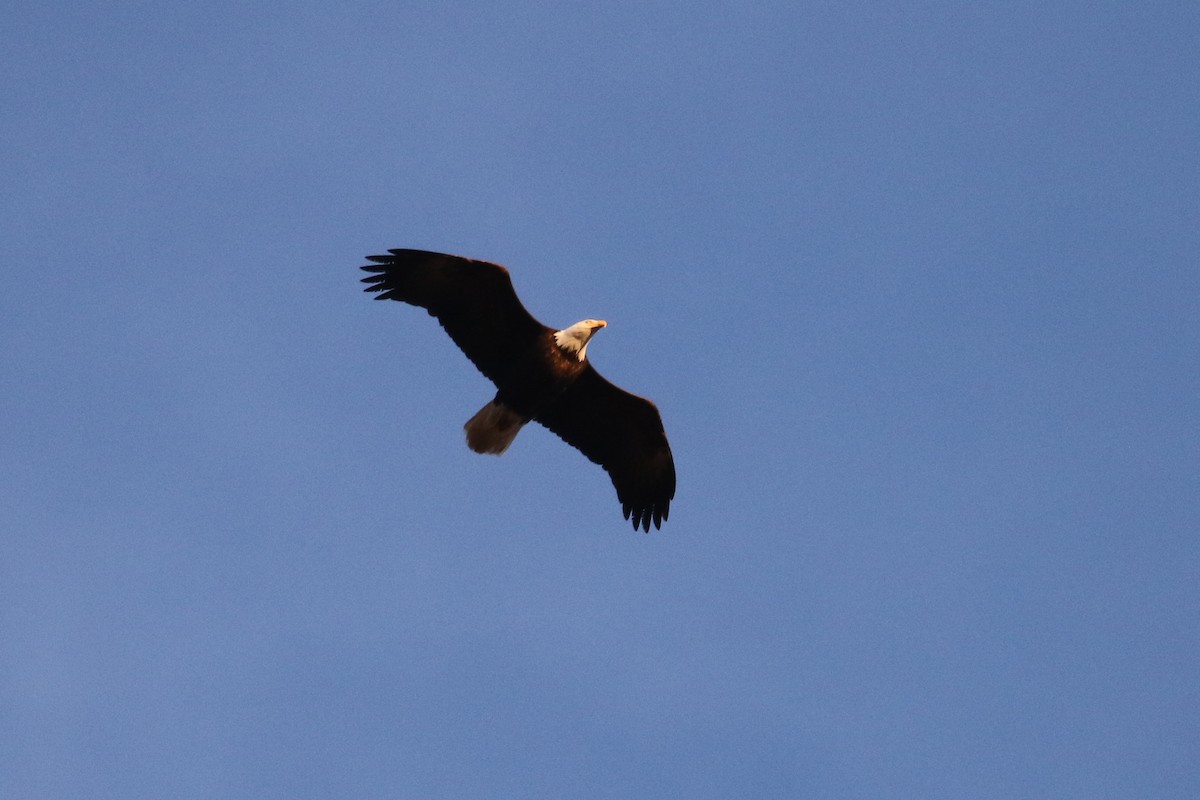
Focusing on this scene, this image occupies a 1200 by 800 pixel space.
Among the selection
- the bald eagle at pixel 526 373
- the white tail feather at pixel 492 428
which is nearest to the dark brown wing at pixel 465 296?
the bald eagle at pixel 526 373

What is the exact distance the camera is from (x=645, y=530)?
14023 mm

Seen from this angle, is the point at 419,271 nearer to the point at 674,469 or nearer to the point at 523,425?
the point at 523,425

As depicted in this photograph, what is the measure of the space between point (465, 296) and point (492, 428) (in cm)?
132

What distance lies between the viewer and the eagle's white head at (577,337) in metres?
12.9

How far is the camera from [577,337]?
1294cm

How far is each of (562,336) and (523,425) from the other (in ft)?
3.36

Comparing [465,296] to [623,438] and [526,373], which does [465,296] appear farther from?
[623,438]

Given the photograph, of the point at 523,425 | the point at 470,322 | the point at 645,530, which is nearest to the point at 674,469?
the point at 645,530

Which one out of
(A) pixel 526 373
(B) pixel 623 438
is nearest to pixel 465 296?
(A) pixel 526 373

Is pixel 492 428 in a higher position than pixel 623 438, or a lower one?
lower

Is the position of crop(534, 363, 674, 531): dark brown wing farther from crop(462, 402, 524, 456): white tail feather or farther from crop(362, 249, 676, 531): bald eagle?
crop(462, 402, 524, 456): white tail feather

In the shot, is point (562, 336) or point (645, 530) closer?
point (562, 336)

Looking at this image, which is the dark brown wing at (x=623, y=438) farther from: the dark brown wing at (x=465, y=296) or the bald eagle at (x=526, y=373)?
the dark brown wing at (x=465, y=296)

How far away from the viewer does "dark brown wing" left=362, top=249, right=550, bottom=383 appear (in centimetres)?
1259
